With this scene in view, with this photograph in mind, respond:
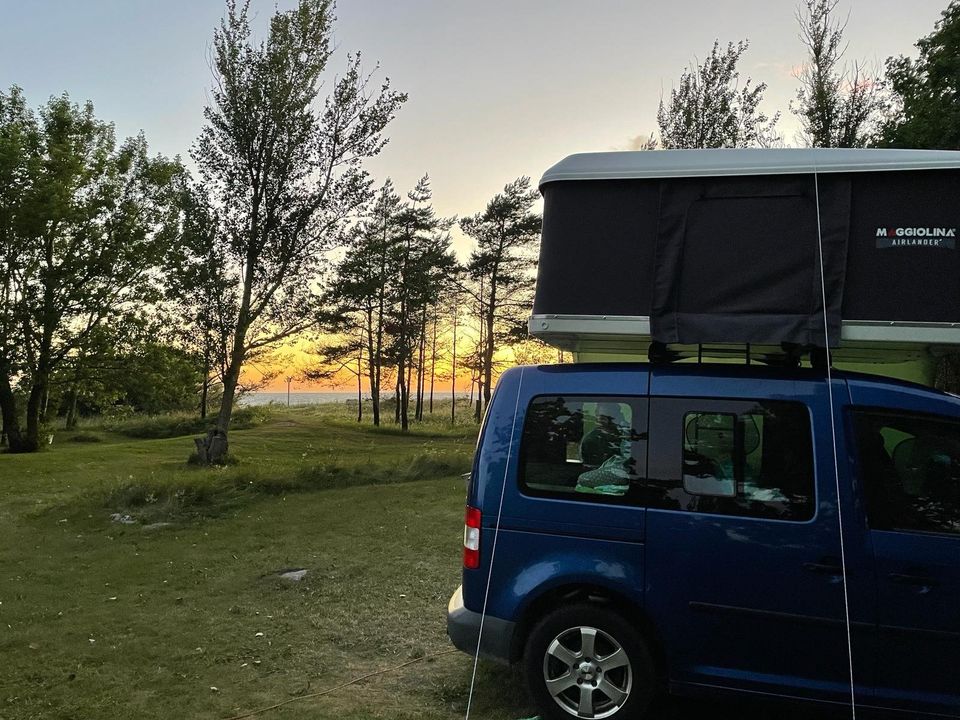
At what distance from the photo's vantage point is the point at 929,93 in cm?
1717

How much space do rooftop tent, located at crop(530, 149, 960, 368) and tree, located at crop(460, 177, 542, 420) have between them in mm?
30115

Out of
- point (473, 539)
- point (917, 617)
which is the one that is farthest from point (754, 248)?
point (473, 539)

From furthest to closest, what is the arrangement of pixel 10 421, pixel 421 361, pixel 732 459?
pixel 421 361 → pixel 10 421 → pixel 732 459

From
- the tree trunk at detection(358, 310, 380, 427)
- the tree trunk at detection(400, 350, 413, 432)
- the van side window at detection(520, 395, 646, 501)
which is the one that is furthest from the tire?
the tree trunk at detection(358, 310, 380, 427)

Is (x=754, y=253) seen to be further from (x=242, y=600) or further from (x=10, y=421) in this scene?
(x=10, y=421)

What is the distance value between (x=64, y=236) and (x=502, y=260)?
19.0 metres

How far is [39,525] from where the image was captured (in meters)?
10.6

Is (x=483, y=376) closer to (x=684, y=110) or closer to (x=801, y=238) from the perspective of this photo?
(x=684, y=110)

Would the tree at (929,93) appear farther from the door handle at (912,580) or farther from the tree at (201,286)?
the tree at (201,286)

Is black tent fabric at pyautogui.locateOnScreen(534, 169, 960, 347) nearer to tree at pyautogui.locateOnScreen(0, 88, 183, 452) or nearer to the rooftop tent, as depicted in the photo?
the rooftop tent

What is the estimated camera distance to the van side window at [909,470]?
3.39 m

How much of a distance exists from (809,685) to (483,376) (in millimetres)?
35030

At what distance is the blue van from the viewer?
3.36 metres

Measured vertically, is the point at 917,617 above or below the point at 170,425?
above
